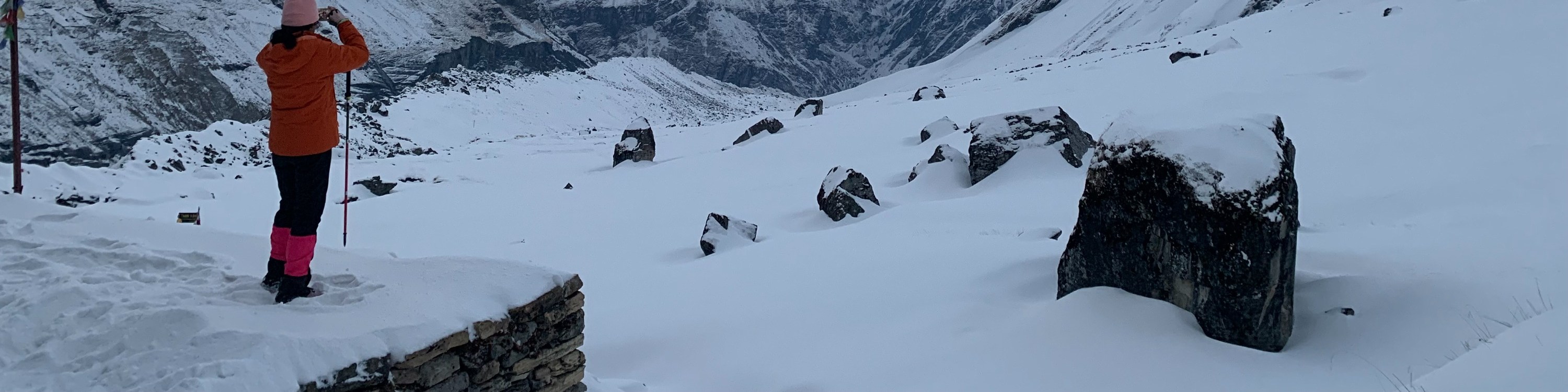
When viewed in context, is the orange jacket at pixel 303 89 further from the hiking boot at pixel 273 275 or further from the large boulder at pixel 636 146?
the large boulder at pixel 636 146

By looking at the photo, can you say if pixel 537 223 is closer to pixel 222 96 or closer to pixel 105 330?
pixel 105 330

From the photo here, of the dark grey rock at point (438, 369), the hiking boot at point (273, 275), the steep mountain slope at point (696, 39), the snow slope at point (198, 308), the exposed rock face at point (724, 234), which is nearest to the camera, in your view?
the snow slope at point (198, 308)

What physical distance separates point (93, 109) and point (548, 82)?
85.5 ft

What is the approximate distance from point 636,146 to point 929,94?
31.9ft

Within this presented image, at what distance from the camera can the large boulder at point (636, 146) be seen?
20.6m

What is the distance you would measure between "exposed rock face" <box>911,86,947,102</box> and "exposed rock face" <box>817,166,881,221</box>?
13.7 m

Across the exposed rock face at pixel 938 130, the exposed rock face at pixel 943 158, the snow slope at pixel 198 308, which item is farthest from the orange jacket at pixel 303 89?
the exposed rock face at pixel 938 130

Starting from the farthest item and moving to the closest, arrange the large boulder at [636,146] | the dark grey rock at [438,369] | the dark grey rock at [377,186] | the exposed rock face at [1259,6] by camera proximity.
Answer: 1. the exposed rock face at [1259,6]
2. the large boulder at [636,146]
3. the dark grey rock at [377,186]
4. the dark grey rock at [438,369]

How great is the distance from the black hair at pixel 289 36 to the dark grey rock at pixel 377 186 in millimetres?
12900

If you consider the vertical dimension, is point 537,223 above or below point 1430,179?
below

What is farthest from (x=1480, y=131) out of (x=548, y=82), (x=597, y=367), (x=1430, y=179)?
(x=548, y=82)

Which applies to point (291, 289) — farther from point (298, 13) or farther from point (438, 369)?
point (298, 13)

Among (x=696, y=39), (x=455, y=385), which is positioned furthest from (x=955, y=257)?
(x=696, y=39)

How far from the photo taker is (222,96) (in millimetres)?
43562
